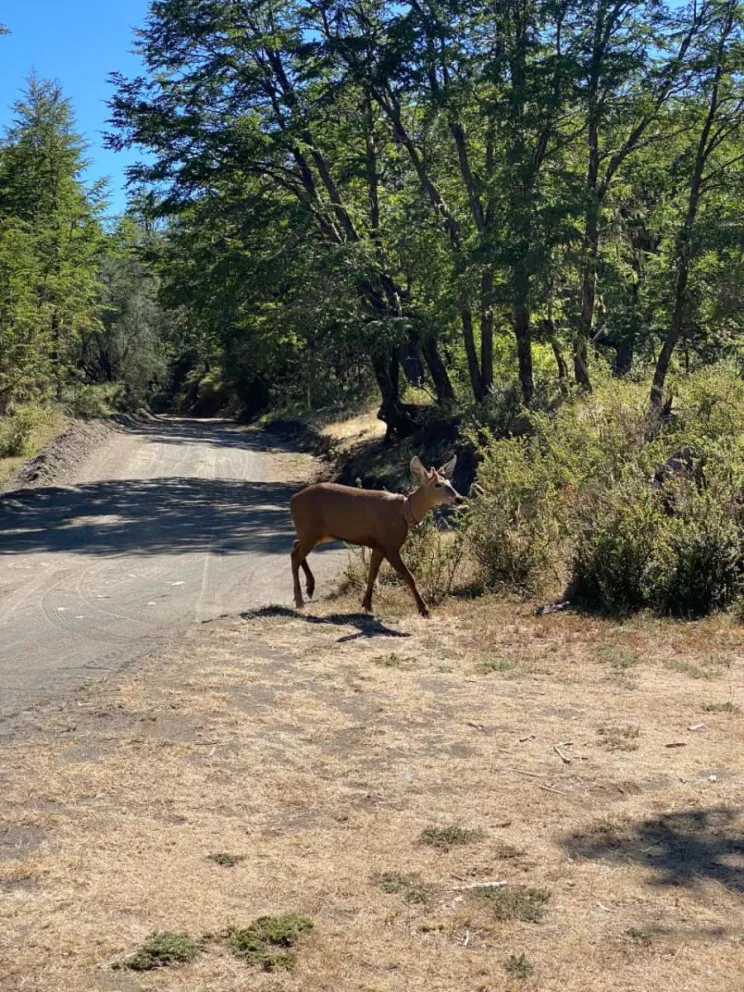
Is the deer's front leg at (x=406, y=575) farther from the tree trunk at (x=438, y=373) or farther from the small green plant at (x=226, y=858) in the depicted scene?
the tree trunk at (x=438, y=373)

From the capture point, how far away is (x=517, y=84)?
21.7 metres

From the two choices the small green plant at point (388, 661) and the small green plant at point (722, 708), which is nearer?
the small green plant at point (722, 708)

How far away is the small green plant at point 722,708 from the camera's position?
23.2ft

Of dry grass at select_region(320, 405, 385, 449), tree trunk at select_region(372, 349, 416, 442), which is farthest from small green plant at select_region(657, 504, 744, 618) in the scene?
dry grass at select_region(320, 405, 385, 449)

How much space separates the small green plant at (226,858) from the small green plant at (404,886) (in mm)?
641

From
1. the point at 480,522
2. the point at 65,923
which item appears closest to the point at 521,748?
the point at 65,923

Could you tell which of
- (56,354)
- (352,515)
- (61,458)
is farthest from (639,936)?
(56,354)

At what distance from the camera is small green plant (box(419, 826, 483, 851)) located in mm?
4922

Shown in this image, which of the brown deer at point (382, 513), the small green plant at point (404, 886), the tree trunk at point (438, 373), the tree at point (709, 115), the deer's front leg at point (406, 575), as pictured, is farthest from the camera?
the tree trunk at point (438, 373)

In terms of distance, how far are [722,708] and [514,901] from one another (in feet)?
10.9

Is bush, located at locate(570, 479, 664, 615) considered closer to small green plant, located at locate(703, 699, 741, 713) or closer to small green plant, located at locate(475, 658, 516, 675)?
small green plant, located at locate(475, 658, 516, 675)

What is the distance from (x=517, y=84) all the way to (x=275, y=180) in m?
8.46

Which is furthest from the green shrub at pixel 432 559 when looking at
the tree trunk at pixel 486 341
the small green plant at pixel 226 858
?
the tree trunk at pixel 486 341

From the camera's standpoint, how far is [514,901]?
432 centimetres
